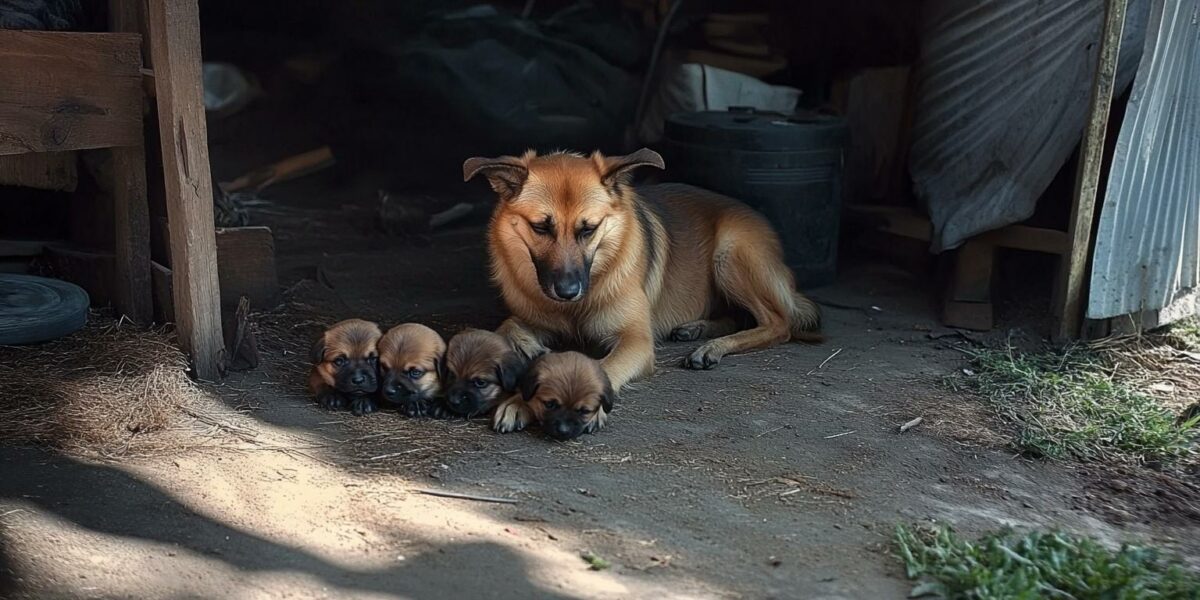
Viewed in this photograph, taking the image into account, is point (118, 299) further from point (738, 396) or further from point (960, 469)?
point (960, 469)

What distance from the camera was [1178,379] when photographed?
18.2 feet

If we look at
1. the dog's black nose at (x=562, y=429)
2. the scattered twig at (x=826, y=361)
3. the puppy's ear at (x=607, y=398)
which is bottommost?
the dog's black nose at (x=562, y=429)

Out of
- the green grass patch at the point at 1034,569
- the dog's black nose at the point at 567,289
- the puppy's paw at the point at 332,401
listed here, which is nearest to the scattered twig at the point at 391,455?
the puppy's paw at the point at 332,401

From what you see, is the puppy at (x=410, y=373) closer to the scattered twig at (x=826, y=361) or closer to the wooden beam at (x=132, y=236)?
the wooden beam at (x=132, y=236)

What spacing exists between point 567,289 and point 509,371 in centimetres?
52

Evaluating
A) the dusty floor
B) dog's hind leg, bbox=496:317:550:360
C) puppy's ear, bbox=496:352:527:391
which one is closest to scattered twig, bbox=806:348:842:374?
the dusty floor

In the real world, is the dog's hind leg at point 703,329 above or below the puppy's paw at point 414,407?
above

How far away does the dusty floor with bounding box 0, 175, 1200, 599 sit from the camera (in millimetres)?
3375

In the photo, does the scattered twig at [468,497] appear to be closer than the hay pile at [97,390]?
Yes

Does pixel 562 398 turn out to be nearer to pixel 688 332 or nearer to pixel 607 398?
pixel 607 398

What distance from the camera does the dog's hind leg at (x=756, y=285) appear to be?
6129mm

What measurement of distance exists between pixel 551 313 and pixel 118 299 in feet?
7.15

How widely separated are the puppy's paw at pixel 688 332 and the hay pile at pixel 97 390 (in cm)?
266

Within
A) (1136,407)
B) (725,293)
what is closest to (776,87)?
(725,293)
